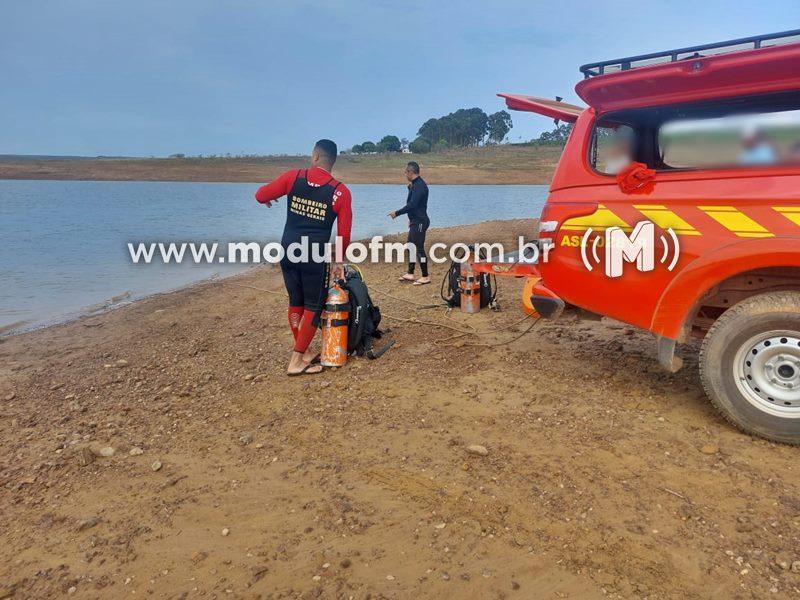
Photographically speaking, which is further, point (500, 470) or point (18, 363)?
point (18, 363)

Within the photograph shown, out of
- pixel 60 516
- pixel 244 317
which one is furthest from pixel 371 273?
pixel 60 516

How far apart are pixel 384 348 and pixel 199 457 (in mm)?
2349

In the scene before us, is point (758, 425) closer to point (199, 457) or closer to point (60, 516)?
point (199, 457)

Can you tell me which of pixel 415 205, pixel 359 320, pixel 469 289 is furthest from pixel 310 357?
pixel 415 205

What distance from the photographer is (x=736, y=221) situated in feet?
11.2

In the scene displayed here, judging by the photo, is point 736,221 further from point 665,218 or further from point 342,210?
point 342,210

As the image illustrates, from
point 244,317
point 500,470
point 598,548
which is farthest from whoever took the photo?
point 244,317

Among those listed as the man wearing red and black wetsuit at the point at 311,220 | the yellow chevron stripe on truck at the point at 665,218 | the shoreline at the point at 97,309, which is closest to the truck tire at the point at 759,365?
the yellow chevron stripe on truck at the point at 665,218

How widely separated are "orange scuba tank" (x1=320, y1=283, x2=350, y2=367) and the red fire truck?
75.2 inches

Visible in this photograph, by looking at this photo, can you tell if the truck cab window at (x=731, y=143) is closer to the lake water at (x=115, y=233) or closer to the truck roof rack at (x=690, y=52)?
the truck roof rack at (x=690, y=52)

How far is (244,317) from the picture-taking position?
25.1 feet

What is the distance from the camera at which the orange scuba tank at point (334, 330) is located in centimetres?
513

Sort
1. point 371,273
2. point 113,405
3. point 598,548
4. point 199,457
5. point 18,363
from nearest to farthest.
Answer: point 598,548, point 199,457, point 113,405, point 18,363, point 371,273

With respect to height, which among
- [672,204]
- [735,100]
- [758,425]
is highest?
[735,100]
